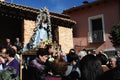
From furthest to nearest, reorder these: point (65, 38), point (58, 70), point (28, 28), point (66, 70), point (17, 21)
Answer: point (65, 38) < point (17, 21) < point (28, 28) < point (66, 70) < point (58, 70)

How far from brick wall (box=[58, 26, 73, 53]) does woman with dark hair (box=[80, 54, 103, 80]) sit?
10467mm

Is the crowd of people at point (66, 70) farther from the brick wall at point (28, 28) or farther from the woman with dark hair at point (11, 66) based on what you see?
the brick wall at point (28, 28)

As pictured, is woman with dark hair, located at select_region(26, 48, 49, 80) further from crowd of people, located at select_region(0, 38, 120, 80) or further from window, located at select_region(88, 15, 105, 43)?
→ window, located at select_region(88, 15, 105, 43)

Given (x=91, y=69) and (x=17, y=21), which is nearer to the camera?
(x=91, y=69)

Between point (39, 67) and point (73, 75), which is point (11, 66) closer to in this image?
point (39, 67)

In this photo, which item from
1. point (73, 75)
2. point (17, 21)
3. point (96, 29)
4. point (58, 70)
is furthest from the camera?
point (96, 29)

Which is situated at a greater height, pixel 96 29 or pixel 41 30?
A: pixel 96 29

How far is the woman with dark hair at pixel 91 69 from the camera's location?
6266 mm

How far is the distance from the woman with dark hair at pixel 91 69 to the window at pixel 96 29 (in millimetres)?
15595

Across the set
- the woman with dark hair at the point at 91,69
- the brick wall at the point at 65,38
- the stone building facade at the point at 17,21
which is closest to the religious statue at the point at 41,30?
the stone building facade at the point at 17,21

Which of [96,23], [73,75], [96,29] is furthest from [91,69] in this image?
[96,23]

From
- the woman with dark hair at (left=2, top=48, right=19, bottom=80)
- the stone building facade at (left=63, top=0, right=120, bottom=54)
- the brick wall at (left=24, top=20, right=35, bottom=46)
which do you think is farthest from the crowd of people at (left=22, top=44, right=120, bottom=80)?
the stone building facade at (left=63, top=0, right=120, bottom=54)

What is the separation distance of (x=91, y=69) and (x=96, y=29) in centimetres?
1652

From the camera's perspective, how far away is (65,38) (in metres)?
17.3
